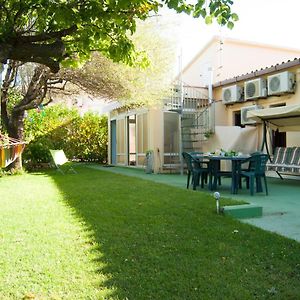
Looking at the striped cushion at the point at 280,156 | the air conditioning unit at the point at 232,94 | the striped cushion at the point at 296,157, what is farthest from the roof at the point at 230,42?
the striped cushion at the point at 296,157

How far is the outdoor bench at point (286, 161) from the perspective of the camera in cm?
956

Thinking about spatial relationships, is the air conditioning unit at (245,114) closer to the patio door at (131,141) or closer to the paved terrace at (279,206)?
the paved terrace at (279,206)

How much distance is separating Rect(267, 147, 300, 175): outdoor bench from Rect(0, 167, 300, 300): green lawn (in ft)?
13.5

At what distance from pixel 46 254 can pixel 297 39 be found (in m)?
19.6

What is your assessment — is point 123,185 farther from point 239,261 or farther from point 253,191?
point 239,261

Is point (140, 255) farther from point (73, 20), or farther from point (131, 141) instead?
point (131, 141)

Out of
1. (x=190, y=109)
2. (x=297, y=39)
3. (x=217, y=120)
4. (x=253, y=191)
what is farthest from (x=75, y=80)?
(x=297, y=39)

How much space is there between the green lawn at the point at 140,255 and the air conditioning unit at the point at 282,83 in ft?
20.3

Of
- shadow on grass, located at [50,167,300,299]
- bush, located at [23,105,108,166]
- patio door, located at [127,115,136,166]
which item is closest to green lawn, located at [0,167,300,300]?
shadow on grass, located at [50,167,300,299]

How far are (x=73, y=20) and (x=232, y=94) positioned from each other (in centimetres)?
1032

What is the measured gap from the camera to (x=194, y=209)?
5996mm

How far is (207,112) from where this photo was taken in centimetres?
1391

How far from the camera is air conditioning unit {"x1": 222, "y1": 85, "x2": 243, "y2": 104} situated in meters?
13.2

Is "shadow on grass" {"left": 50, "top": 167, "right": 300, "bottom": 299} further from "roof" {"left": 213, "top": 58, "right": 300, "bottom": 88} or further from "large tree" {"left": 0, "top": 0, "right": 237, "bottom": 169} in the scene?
"roof" {"left": 213, "top": 58, "right": 300, "bottom": 88}
